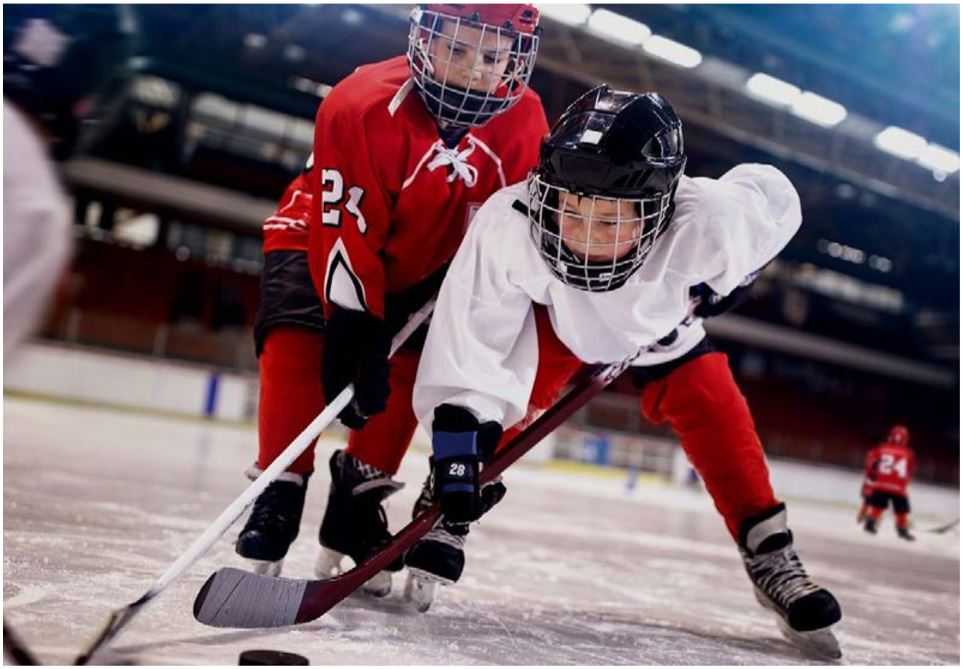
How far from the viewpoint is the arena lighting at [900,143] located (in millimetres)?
8523

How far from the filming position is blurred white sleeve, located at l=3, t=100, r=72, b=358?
2.45 ft

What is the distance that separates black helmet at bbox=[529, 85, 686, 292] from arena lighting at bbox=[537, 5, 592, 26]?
20.6 ft

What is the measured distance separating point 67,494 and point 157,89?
400 inches

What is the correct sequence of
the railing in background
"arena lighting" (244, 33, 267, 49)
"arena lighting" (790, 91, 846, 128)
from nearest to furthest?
"arena lighting" (790, 91, 846, 128), the railing in background, "arena lighting" (244, 33, 267, 49)

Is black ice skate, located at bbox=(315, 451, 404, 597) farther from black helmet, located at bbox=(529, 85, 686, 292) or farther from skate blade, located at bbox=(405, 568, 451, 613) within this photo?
black helmet, located at bbox=(529, 85, 686, 292)

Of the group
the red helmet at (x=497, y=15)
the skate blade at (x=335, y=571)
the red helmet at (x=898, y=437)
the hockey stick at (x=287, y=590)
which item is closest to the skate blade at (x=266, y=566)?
the skate blade at (x=335, y=571)

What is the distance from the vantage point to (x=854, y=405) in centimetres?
1401

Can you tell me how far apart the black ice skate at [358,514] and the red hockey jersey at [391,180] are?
1.02 ft

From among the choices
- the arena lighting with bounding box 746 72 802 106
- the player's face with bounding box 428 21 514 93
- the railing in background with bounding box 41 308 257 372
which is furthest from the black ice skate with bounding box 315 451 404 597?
the railing in background with bounding box 41 308 257 372

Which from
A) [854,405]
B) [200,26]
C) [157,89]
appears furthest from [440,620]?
[854,405]

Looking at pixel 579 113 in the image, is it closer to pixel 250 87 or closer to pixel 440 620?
pixel 440 620

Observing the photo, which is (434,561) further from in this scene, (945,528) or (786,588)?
(945,528)

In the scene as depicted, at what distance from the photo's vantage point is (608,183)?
116cm

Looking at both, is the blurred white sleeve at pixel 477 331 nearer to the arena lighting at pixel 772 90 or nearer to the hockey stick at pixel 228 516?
the hockey stick at pixel 228 516
